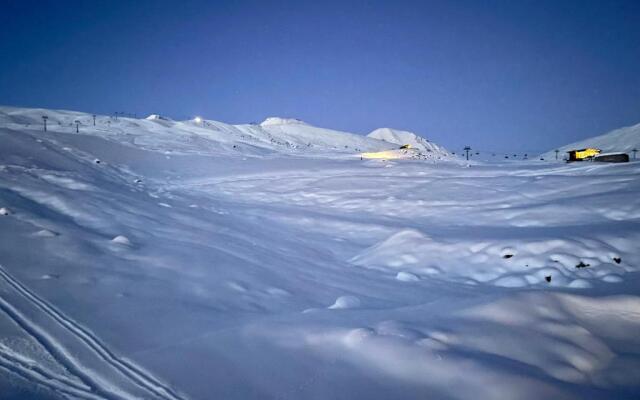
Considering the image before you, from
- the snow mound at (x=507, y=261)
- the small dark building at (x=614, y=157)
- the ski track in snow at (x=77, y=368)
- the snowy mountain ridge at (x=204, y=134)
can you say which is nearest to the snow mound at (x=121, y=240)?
the ski track in snow at (x=77, y=368)

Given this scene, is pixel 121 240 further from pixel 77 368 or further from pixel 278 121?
pixel 278 121

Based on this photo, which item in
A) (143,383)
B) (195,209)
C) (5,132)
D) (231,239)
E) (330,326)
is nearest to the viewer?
(143,383)

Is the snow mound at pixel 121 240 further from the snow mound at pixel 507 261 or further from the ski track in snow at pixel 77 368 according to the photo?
the snow mound at pixel 507 261

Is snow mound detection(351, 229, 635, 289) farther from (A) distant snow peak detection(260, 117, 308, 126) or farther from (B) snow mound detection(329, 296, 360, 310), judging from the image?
(A) distant snow peak detection(260, 117, 308, 126)

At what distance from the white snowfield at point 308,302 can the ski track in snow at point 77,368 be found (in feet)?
0.04

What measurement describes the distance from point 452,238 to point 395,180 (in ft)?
34.3

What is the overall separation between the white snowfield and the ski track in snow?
1cm

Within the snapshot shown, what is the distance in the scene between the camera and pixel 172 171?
74.5 feet

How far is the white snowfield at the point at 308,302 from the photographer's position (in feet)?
8.58

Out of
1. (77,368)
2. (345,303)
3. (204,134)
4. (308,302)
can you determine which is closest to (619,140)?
(204,134)

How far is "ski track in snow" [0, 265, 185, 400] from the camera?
235cm

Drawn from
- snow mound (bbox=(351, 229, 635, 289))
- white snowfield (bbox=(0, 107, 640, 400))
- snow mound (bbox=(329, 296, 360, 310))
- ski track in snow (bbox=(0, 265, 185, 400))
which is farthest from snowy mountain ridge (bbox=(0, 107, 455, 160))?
ski track in snow (bbox=(0, 265, 185, 400))

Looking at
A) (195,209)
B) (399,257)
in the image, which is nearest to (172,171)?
(195,209)

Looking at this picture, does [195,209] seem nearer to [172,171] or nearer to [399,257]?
[399,257]
